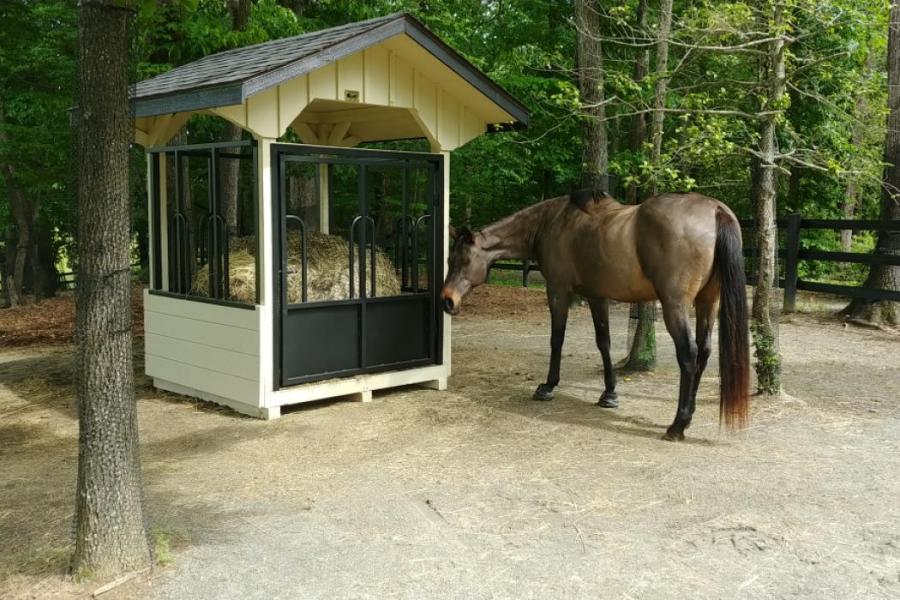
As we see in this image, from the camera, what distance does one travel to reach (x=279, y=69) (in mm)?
5957

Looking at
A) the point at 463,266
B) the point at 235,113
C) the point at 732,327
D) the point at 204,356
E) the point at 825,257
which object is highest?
the point at 235,113

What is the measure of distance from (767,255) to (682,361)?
1.68 meters

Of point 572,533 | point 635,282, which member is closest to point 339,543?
point 572,533

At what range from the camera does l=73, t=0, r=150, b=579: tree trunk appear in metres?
3.33

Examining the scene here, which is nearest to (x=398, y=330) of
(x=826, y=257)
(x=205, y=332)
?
(x=205, y=332)

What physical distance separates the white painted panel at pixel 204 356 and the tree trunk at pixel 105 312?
9.58 ft

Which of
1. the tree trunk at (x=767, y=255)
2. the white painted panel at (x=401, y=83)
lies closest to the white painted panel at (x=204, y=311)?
the white painted panel at (x=401, y=83)

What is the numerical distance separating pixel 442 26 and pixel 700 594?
10.9 m

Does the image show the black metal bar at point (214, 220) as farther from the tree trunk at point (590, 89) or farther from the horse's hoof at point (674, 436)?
the tree trunk at point (590, 89)

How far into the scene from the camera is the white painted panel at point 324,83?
6.54 m

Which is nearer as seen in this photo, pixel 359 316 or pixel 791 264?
pixel 359 316

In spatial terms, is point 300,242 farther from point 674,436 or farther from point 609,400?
point 674,436

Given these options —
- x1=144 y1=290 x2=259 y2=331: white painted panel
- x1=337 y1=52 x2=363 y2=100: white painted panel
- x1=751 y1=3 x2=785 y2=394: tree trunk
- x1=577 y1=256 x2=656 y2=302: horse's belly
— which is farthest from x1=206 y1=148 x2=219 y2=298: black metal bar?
x1=751 y1=3 x2=785 y2=394: tree trunk

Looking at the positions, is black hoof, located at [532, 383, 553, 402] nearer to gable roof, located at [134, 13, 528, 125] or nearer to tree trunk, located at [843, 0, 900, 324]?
gable roof, located at [134, 13, 528, 125]
